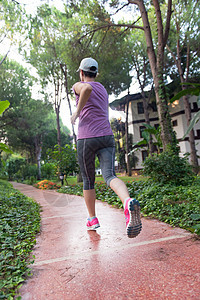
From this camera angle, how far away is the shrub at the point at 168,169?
6402mm

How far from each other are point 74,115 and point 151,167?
15.1 feet

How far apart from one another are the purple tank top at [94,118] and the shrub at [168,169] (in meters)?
4.19

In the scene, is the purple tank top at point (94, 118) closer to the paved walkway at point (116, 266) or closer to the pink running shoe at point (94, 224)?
the pink running shoe at point (94, 224)

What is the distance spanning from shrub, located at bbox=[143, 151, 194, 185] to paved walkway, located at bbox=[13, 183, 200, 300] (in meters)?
3.84

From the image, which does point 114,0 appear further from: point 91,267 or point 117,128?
point 117,128

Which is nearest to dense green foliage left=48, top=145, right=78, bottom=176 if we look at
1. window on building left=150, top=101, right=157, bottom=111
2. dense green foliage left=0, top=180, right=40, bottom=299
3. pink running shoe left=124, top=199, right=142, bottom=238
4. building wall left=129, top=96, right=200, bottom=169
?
dense green foliage left=0, top=180, right=40, bottom=299

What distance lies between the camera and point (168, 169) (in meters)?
6.38

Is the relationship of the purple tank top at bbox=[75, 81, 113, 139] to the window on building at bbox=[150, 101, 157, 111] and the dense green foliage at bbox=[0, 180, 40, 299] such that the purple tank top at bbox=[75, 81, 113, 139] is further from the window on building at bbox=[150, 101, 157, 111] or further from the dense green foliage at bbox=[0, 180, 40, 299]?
the window on building at bbox=[150, 101, 157, 111]

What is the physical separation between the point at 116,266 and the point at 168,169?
16.5ft

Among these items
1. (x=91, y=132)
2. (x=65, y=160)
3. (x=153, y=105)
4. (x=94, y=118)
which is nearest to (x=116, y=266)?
(x=91, y=132)

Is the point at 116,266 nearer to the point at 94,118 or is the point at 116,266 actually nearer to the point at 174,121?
the point at 94,118

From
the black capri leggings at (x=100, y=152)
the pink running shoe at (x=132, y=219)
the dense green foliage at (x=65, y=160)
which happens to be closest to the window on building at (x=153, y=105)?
the dense green foliage at (x=65, y=160)

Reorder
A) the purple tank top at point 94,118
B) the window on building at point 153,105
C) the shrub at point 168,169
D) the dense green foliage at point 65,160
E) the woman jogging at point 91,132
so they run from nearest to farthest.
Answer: the woman jogging at point 91,132 → the purple tank top at point 94,118 → the shrub at point 168,169 → the dense green foliage at point 65,160 → the window on building at point 153,105

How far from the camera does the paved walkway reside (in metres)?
1.33
